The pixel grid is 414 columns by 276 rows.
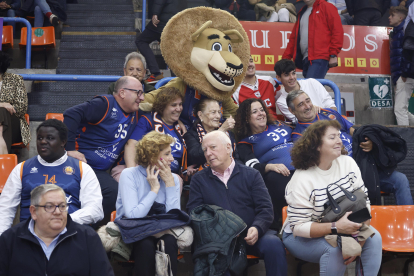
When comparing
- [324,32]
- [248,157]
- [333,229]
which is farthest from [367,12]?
[333,229]

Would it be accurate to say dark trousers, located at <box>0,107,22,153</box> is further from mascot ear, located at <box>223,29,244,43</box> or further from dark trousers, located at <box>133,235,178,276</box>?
mascot ear, located at <box>223,29,244,43</box>

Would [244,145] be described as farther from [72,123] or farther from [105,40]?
[105,40]

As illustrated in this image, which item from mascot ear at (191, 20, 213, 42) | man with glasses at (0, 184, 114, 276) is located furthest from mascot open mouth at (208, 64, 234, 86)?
man with glasses at (0, 184, 114, 276)

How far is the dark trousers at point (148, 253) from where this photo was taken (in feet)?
8.77

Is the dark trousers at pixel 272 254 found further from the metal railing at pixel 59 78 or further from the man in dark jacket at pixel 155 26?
the man in dark jacket at pixel 155 26

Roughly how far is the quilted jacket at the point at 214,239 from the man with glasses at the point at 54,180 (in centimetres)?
62

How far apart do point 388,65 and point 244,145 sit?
3848 millimetres

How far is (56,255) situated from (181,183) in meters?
1.21

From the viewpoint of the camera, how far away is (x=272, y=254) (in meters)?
2.81

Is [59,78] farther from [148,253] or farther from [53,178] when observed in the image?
[148,253]

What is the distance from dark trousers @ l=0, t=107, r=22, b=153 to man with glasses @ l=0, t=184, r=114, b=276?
1.81 m

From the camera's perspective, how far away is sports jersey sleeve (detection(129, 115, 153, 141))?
12.2 ft

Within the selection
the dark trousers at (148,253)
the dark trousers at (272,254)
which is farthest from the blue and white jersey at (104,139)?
the dark trousers at (272,254)

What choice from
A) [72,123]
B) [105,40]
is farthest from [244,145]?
[105,40]
